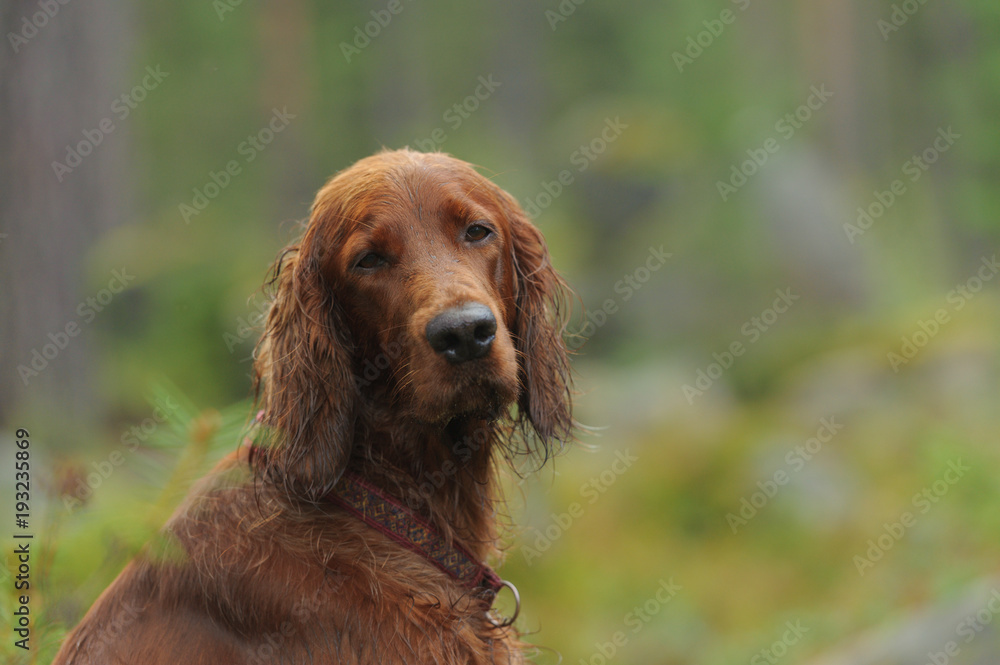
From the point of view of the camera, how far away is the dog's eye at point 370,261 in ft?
9.50

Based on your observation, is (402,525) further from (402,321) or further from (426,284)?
(426,284)

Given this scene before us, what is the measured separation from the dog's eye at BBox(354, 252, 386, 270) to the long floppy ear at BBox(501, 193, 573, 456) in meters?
0.56

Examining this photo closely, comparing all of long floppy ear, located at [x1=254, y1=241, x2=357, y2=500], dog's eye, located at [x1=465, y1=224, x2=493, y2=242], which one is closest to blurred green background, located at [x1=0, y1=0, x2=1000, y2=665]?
long floppy ear, located at [x1=254, y1=241, x2=357, y2=500]

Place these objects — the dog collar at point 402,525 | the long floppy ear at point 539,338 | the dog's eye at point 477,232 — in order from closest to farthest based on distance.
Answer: the dog collar at point 402,525
the dog's eye at point 477,232
the long floppy ear at point 539,338

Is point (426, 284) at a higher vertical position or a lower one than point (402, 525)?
higher

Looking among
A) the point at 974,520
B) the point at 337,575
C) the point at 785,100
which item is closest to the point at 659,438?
the point at 974,520

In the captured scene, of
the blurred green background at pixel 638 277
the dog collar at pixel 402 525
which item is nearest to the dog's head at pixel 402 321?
the dog collar at pixel 402 525

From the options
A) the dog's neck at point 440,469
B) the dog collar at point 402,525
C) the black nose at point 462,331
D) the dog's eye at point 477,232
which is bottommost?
the dog collar at point 402,525

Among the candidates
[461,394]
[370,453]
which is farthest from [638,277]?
[461,394]

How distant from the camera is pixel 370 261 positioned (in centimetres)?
290

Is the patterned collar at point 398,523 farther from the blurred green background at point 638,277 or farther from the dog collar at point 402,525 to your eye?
the blurred green background at point 638,277

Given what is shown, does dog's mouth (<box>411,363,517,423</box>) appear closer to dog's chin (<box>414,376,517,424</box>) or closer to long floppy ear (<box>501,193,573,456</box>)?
dog's chin (<box>414,376,517,424</box>)

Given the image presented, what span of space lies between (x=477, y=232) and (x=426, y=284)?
0.38 metres

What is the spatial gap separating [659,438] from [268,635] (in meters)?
7.21
